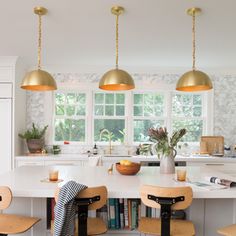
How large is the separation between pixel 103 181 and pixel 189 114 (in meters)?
3.54

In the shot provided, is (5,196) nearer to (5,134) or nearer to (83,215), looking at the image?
(83,215)

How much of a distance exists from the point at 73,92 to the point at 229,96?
300cm

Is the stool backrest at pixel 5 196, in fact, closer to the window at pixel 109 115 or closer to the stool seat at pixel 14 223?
the stool seat at pixel 14 223

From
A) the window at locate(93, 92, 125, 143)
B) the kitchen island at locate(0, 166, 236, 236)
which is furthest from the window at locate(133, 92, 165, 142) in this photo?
A: the kitchen island at locate(0, 166, 236, 236)

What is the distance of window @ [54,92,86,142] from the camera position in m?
5.55

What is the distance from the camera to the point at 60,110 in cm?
556

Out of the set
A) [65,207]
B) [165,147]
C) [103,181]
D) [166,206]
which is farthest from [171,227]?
[165,147]

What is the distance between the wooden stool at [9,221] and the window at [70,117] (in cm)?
324

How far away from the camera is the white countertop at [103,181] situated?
2109mm

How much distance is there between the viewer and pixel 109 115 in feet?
18.3

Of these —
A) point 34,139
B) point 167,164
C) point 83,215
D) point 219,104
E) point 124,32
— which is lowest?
point 83,215

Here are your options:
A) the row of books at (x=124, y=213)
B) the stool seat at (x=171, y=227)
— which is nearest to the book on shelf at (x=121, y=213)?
the row of books at (x=124, y=213)

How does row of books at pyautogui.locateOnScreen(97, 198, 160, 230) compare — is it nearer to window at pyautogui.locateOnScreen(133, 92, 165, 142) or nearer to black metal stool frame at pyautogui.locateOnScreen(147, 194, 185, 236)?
black metal stool frame at pyautogui.locateOnScreen(147, 194, 185, 236)

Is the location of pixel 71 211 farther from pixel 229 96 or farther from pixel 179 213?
→ pixel 229 96
